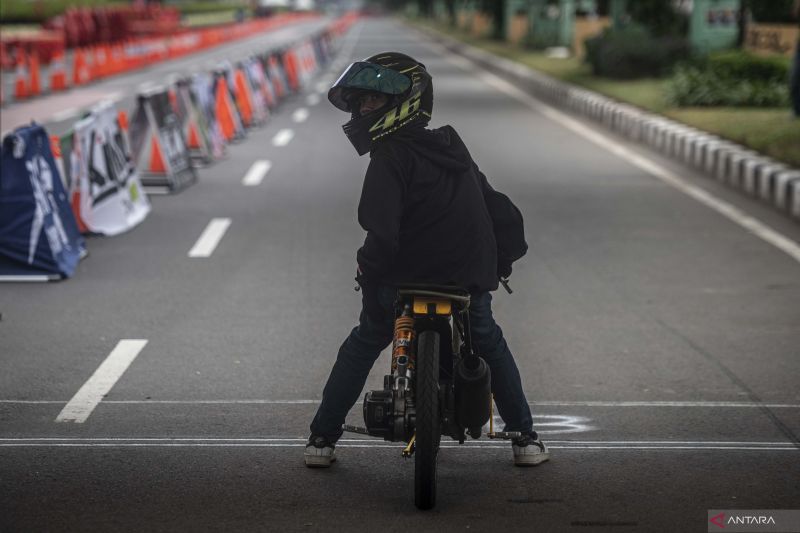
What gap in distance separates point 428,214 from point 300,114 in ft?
59.5

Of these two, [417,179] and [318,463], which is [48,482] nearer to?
[318,463]

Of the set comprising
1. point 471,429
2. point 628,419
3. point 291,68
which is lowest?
point 291,68

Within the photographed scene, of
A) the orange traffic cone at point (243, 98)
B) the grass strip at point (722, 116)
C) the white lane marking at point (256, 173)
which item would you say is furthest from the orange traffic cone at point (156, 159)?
the orange traffic cone at point (243, 98)

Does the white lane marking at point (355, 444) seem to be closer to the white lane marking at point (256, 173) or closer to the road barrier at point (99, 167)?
the road barrier at point (99, 167)

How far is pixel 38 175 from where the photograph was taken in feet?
30.7

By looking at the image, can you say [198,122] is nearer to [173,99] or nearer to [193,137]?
[193,137]

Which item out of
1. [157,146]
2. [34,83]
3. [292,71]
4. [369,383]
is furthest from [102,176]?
[292,71]

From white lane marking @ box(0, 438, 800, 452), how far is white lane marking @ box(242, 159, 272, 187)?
835 cm

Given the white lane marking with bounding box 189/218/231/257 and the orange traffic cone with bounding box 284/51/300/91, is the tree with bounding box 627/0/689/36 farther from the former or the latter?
the white lane marking with bounding box 189/218/231/257

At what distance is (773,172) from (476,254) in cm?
835

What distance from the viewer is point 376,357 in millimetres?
5008

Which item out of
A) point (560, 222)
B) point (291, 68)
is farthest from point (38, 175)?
point (291, 68)

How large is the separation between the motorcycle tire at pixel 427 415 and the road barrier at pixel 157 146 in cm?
910

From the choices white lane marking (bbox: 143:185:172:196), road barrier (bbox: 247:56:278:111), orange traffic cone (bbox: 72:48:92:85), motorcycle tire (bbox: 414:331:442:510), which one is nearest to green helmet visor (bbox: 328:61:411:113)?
motorcycle tire (bbox: 414:331:442:510)
